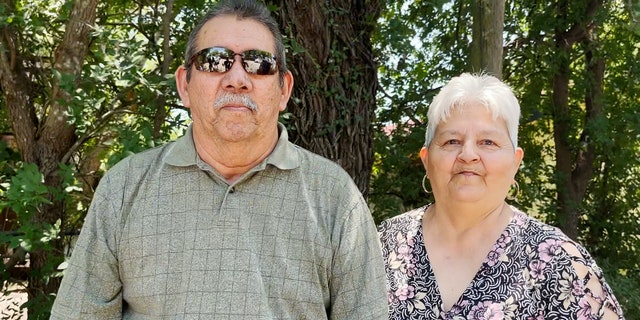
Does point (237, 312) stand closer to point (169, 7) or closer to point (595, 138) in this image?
point (169, 7)

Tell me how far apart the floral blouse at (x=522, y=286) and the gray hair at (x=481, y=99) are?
0.34 m

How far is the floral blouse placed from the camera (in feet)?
7.75

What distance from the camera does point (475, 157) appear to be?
2.47 m

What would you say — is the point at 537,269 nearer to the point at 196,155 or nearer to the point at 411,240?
the point at 411,240

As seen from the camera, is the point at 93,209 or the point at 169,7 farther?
the point at 169,7

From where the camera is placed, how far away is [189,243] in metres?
2.03

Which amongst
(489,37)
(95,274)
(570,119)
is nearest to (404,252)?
(95,274)

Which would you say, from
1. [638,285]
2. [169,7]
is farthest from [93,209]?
[638,285]

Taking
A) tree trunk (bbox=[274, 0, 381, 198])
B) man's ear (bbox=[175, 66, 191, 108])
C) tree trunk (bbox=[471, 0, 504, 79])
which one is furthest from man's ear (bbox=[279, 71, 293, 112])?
tree trunk (bbox=[274, 0, 381, 198])

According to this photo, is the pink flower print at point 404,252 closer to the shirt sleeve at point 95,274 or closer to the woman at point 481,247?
the woman at point 481,247

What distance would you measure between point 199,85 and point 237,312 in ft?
2.09

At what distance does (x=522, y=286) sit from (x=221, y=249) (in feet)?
3.36

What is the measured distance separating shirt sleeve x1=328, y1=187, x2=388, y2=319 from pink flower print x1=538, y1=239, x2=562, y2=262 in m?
0.64

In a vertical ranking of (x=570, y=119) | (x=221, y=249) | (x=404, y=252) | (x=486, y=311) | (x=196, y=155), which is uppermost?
(x=570, y=119)
